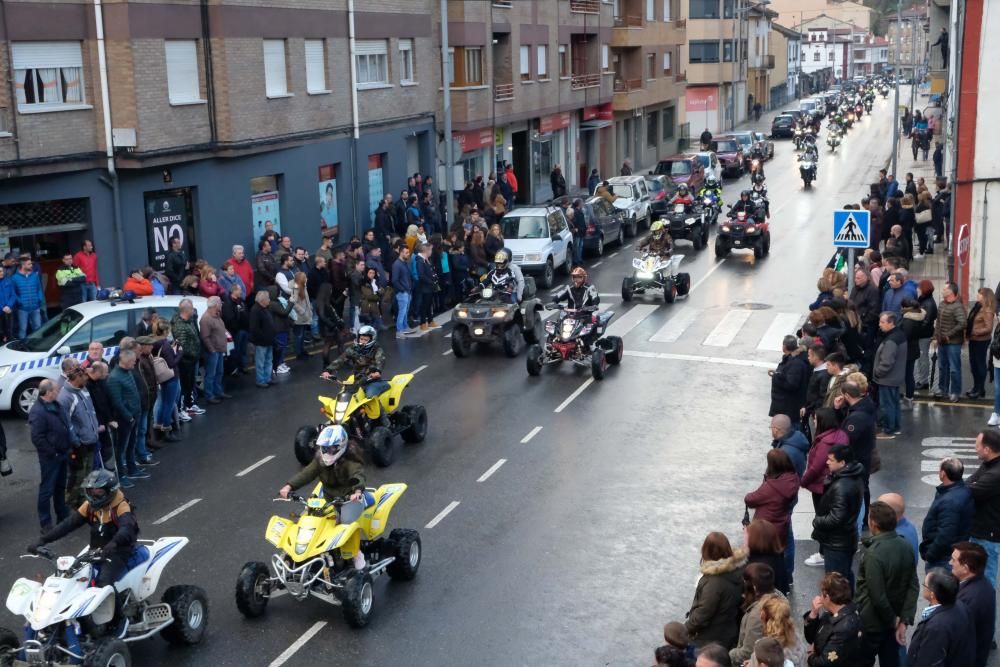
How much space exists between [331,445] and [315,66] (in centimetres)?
2055

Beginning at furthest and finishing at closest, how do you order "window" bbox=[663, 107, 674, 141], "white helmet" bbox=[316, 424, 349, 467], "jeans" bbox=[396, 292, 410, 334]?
"window" bbox=[663, 107, 674, 141] → "jeans" bbox=[396, 292, 410, 334] → "white helmet" bbox=[316, 424, 349, 467]

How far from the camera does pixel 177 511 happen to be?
1431 centimetres

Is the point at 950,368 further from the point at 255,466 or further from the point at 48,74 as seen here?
the point at 48,74

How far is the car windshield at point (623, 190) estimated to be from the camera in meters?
38.0

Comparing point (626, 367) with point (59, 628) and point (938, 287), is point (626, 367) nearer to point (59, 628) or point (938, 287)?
point (938, 287)

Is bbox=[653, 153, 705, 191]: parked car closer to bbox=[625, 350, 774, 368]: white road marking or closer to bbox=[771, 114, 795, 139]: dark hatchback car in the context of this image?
bbox=[625, 350, 774, 368]: white road marking

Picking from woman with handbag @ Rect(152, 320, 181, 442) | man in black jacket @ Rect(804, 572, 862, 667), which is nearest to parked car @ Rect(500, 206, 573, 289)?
woman with handbag @ Rect(152, 320, 181, 442)

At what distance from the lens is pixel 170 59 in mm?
24859

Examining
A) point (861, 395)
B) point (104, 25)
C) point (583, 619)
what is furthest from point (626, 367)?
point (104, 25)

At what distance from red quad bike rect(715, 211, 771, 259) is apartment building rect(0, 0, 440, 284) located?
9735 millimetres

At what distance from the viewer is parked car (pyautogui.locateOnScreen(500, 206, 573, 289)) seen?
1135 inches

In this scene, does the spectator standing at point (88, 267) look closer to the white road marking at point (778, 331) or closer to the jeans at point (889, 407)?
the white road marking at point (778, 331)

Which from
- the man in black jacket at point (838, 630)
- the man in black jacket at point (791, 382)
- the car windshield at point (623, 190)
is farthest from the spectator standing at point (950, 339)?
the car windshield at point (623, 190)

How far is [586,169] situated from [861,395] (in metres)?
42.3
